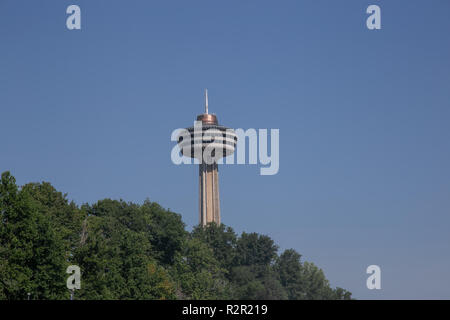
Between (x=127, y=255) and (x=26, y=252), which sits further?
(x=127, y=255)

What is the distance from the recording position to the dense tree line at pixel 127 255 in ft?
249

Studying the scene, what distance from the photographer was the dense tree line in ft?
249

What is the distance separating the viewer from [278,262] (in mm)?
174125

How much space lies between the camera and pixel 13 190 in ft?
256

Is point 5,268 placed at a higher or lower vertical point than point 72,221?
lower

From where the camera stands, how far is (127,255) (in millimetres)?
92375

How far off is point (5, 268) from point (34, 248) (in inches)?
122
